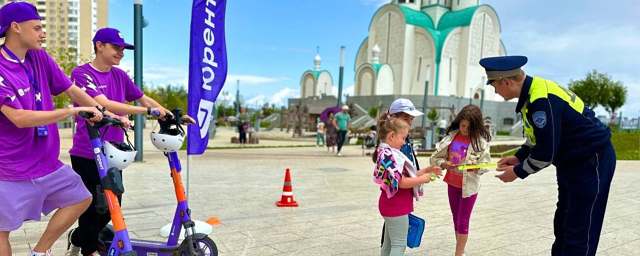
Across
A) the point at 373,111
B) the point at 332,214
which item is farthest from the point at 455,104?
the point at 332,214

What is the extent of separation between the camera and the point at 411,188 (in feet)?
10.9

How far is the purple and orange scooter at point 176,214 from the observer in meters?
2.85

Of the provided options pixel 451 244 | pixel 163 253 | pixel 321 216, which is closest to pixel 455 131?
pixel 451 244

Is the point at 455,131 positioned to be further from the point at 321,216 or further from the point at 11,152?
the point at 11,152

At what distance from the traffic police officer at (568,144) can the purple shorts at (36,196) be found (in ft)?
9.78

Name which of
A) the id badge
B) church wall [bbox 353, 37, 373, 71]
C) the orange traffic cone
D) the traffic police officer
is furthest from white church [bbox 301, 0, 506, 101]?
the id badge

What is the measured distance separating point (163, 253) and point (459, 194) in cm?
262

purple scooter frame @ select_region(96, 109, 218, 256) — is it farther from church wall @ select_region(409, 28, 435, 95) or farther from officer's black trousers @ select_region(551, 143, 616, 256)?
church wall @ select_region(409, 28, 435, 95)

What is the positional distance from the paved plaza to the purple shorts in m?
1.38

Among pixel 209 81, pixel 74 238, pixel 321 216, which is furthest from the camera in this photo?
pixel 321 216

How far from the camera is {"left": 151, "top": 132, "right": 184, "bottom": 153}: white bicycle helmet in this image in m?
3.23

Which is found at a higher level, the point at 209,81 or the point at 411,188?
the point at 209,81

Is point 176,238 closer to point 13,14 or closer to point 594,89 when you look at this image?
point 13,14

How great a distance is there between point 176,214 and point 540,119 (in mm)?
2720
